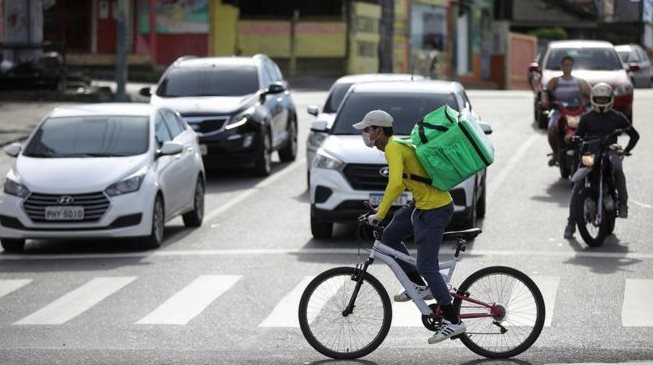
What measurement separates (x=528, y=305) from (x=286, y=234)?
8.72 metres

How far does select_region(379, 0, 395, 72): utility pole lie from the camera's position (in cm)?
5332

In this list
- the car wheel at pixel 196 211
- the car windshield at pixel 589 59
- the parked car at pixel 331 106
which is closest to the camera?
the car wheel at pixel 196 211

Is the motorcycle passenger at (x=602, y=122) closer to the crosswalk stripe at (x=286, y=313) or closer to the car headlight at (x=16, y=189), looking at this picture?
the crosswalk stripe at (x=286, y=313)

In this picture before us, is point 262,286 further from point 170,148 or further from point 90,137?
point 90,137

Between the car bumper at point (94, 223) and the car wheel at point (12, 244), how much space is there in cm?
41

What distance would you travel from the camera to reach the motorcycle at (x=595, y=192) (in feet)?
59.9

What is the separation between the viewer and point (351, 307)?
448 inches

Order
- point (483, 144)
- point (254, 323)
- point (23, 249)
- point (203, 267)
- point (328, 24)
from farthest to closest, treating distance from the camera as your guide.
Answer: point (328, 24) → point (23, 249) → point (203, 267) → point (254, 323) → point (483, 144)

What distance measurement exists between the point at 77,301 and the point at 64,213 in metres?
3.24

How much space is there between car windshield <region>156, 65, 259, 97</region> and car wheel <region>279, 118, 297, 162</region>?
1617 mm

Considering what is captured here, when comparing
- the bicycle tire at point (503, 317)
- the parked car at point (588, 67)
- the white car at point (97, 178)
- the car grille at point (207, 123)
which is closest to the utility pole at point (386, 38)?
the parked car at point (588, 67)

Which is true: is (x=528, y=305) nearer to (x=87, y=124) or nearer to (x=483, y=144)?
(x=483, y=144)

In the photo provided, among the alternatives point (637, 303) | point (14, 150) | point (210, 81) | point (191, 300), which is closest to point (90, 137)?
point (14, 150)

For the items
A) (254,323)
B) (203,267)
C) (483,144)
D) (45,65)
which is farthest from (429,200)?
(45,65)
